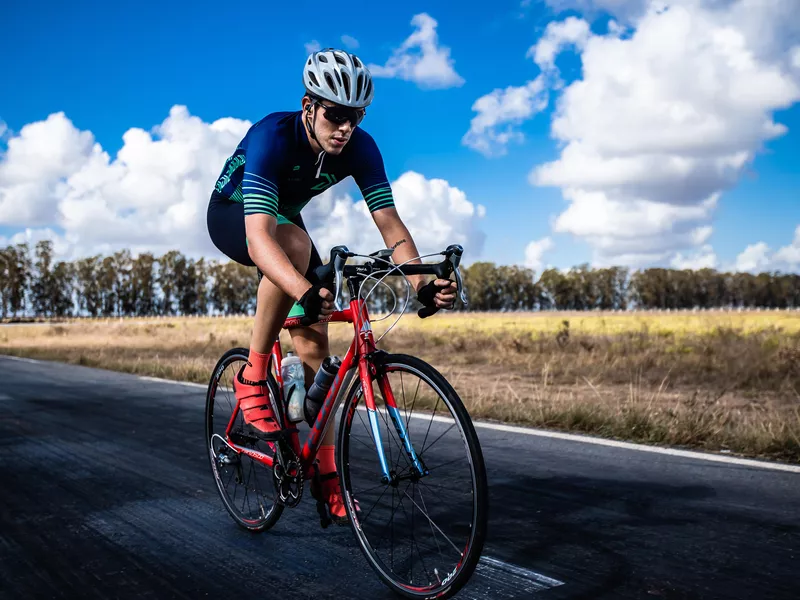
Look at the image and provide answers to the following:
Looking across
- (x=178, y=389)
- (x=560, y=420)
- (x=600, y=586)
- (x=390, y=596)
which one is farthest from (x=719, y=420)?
(x=178, y=389)

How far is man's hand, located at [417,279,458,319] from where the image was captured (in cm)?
272

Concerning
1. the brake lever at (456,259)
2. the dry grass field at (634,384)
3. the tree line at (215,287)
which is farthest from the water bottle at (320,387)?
the tree line at (215,287)

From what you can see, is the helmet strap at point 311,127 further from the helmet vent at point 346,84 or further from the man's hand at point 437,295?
the man's hand at point 437,295

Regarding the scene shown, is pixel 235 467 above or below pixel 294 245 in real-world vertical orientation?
below

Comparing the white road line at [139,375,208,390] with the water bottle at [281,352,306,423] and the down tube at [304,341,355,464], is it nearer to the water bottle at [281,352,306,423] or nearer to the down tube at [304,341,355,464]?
the water bottle at [281,352,306,423]

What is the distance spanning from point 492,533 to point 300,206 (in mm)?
1825

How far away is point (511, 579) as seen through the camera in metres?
2.80

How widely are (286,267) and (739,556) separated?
2240 mm

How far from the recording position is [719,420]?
645 centimetres

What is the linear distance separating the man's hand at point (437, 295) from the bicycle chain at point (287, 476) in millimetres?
938

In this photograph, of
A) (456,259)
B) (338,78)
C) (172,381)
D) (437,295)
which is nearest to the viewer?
(456,259)

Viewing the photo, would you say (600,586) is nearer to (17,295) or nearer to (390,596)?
(390,596)

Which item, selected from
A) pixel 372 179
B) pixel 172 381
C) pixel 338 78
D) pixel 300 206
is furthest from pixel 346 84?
pixel 172 381

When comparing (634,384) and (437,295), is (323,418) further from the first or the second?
(634,384)
